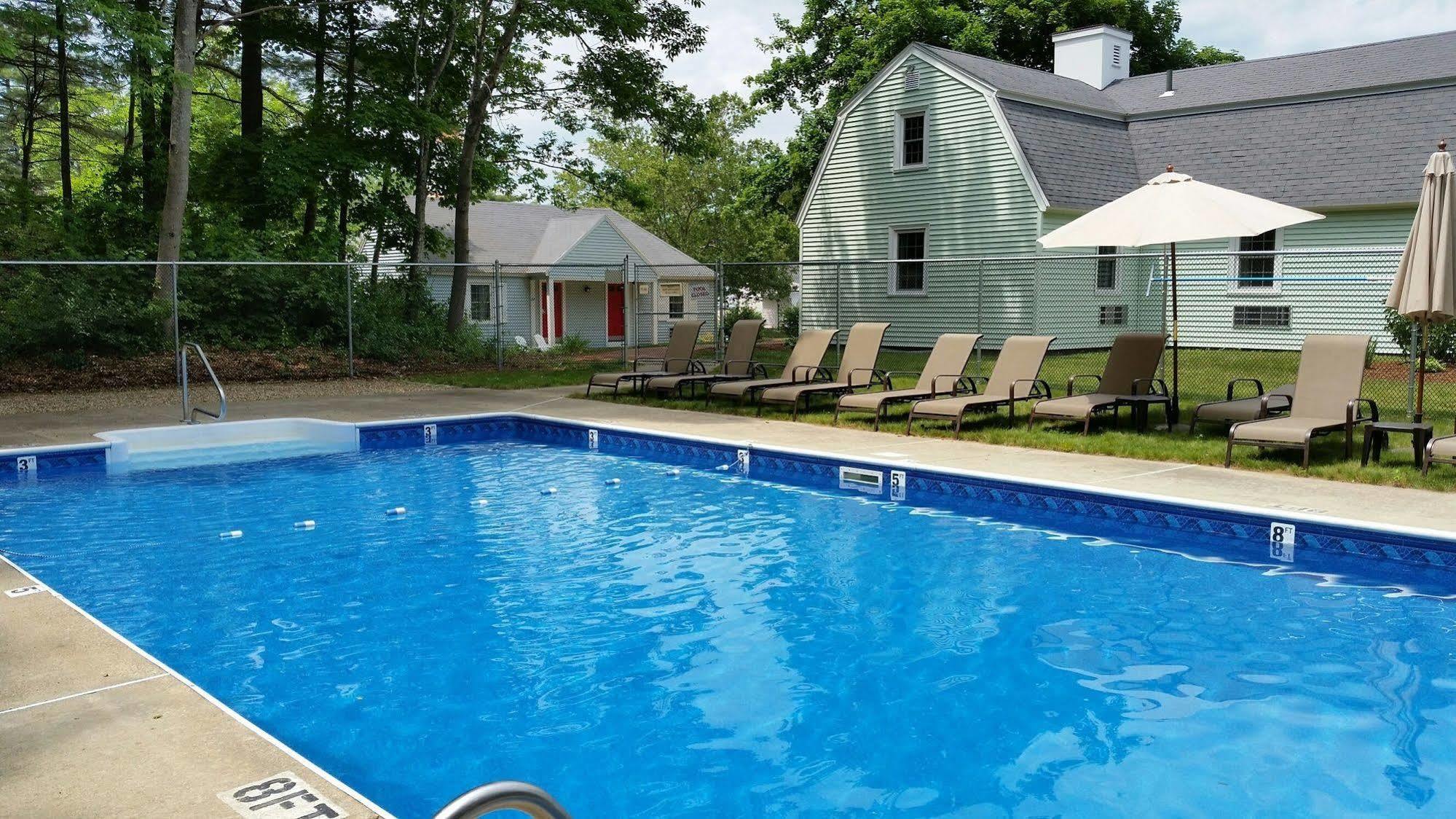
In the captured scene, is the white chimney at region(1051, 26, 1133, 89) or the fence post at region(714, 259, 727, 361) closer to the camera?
the fence post at region(714, 259, 727, 361)

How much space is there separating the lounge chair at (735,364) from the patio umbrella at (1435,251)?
7379mm

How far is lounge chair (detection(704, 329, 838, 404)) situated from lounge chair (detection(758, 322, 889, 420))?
15 centimetres

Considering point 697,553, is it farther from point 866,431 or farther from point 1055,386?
point 1055,386

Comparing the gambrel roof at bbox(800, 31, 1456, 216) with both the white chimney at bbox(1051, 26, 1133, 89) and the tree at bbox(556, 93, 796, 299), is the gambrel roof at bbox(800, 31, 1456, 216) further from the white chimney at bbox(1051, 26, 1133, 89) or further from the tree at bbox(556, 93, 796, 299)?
the tree at bbox(556, 93, 796, 299)

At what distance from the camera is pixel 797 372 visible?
13055 mm

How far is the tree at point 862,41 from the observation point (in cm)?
2630

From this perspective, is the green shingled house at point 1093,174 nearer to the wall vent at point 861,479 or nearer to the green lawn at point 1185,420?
the green lawn at point 1185,420

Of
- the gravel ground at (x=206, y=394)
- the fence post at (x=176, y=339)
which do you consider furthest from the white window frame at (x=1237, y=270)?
the fence post at (x=176, y=339)

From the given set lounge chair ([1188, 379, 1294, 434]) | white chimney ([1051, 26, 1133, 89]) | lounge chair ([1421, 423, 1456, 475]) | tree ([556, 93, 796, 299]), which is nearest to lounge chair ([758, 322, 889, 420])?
lounge chair ([1188, 379, 1294, 434])

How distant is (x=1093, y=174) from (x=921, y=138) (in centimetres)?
361

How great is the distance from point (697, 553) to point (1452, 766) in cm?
428

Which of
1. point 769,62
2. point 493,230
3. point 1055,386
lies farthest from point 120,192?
point 1055,386

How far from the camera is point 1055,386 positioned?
14500mm

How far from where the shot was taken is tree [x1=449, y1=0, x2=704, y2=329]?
19.9m
